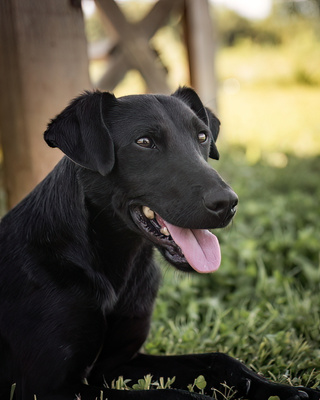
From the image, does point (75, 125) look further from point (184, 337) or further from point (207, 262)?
point (184, 337)

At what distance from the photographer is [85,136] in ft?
8.15

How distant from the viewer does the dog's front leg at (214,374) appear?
2.54 metres

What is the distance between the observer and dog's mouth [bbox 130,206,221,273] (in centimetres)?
247

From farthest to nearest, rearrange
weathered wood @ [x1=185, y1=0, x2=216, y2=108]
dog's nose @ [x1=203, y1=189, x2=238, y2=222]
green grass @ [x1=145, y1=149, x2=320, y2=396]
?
weathered wood @ [x1=185, y1=0, x2=216, y2=108] → green grass @ [x1=145, y1=149, x2=320, y2=396] → dog's nose @ [x1=203, y1=189, x2=238, y2=222]

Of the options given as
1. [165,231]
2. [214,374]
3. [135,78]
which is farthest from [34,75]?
[135,78]

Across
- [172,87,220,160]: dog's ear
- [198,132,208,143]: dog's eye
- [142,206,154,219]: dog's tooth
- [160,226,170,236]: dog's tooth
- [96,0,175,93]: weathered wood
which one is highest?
[96,0,175,93]: weathered wood

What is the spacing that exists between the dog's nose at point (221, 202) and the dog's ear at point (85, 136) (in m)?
0.46

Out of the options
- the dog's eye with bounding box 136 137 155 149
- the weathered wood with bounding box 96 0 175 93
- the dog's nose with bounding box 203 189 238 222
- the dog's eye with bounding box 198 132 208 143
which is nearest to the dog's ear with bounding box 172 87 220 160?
the dog's eye with bounding box 198 132 208 143

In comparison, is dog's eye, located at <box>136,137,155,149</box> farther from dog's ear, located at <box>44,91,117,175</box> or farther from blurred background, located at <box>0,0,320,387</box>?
blurred background, located at <box>0,0,320,387</box>

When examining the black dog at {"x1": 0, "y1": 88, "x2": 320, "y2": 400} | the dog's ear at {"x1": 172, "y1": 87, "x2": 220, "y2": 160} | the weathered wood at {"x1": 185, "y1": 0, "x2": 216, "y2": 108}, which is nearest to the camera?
the black dog at {"x1": 0, "y1": 88, "x2": 320, "y2": 400}

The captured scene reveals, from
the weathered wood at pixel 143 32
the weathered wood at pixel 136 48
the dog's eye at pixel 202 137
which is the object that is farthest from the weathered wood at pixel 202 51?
the dog's eye at pixel 202 137

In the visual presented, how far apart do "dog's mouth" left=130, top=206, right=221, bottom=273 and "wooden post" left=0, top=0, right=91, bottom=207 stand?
57.6 inches

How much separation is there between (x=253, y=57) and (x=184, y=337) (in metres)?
17.9

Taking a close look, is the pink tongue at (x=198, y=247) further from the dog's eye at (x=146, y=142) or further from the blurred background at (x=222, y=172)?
the blurred background at (x=222, y=172)
